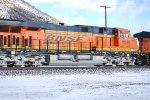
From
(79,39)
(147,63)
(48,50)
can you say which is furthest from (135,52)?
(48,50)

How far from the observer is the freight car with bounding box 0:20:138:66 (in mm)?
19328

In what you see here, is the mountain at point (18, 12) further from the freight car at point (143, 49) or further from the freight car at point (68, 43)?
the freight car at point (68, 43)

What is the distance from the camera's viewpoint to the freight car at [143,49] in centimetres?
2573

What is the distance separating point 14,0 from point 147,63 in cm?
10245

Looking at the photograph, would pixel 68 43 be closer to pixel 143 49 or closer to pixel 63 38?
pixel 63 38

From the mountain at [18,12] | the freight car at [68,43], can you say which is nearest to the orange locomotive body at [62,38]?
the freight car at [68,43]

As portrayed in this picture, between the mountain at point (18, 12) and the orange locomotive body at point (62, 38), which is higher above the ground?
the mountain at point (18, 12)

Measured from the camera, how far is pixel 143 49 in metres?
26.3

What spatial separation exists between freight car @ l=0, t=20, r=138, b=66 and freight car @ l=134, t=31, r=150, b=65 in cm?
87

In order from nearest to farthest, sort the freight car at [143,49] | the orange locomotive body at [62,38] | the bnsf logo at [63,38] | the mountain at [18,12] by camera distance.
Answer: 1. the orange locomotive body at [62,38]
2. the bnsf logo at [63,38]
3. the freight car at [143,49]
4. the mountain at [18,12]


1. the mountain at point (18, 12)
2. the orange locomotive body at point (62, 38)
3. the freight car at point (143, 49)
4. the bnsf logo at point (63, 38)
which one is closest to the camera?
the orange locomotive body at point (62, 38)

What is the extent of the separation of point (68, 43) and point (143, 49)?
7.93 metres

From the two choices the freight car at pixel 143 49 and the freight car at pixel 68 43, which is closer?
the freight car at pixel 68 43

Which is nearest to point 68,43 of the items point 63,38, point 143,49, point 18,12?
point 63,38
